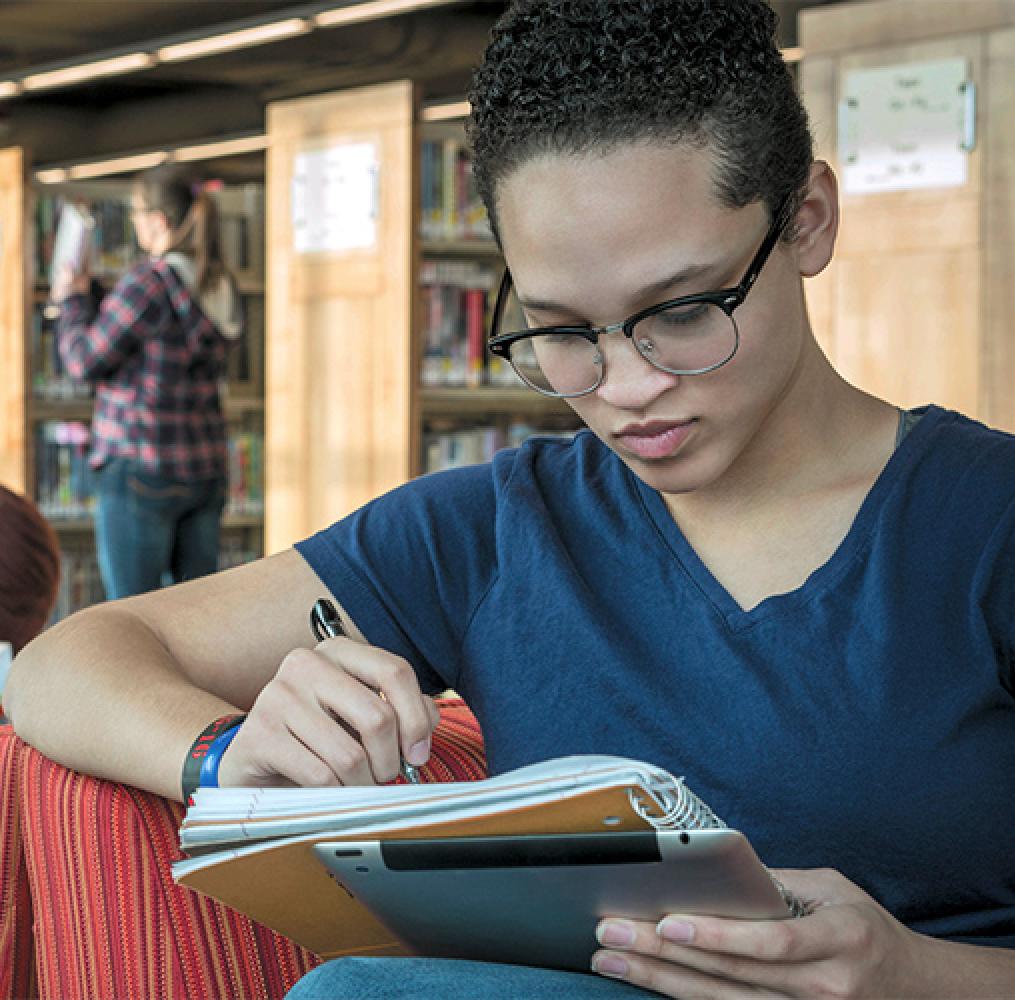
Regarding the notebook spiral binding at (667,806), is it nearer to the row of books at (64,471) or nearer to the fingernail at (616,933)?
the fingernail at (616,933)

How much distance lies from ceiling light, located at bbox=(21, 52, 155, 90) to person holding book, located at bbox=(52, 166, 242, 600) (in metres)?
1.33

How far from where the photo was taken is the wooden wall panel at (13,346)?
5.45 metres

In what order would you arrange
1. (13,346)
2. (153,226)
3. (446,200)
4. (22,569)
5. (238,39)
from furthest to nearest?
(13,346), (238,39), (446,200), (153,226), (22,569)

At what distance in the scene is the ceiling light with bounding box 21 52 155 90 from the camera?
5.57m

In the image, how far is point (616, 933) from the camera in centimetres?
85

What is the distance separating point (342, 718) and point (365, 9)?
14.3 feet

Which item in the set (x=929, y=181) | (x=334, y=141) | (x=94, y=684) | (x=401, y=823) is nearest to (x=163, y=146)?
(x=334, y=141)

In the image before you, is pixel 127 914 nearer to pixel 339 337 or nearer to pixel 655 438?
pixel 655 438

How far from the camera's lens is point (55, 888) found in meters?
1.20

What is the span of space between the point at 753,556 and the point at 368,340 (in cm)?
376

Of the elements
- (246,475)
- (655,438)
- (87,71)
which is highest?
(87,71)

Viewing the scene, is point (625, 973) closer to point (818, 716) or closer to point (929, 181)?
point (818, 716)

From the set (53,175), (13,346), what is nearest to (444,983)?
(13,346)

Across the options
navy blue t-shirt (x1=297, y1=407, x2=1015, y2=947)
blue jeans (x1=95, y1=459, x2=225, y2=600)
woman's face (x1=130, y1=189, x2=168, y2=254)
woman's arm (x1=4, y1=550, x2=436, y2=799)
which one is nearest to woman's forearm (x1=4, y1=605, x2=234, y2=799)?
woman's arm (x1=4, y1=550, x2=436, y2=799)
